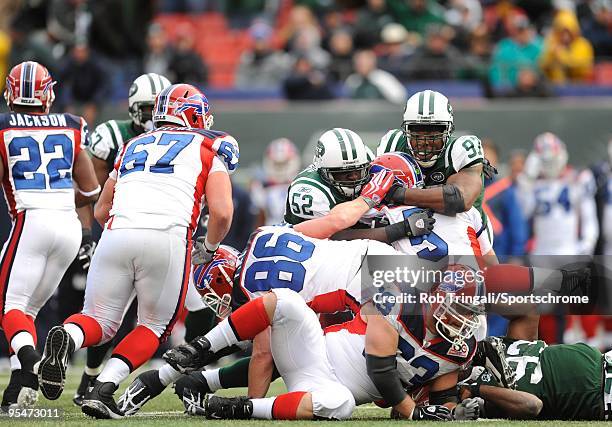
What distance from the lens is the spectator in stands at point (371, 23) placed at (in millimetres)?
15219

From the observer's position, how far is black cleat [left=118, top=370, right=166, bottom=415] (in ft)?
20.9

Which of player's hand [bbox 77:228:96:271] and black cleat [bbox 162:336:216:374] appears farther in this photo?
player's hand [bbox 77:228:96:271]

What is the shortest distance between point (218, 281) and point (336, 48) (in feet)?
26.6

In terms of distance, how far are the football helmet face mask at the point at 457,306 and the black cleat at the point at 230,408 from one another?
39.9 inches

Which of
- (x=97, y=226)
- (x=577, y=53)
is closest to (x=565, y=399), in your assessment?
(x=97, y=226)

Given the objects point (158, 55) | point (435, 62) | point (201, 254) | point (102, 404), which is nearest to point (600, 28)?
point (435, 62)

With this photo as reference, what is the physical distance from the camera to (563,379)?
6.38 m

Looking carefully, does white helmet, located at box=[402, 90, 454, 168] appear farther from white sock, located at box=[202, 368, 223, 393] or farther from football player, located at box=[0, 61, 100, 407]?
football player, located at box=[0, 61, 100, 407]

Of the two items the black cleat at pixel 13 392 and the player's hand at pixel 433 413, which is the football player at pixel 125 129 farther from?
the player's hand at pixel 433 413

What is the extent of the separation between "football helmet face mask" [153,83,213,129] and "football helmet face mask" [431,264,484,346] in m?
1.66

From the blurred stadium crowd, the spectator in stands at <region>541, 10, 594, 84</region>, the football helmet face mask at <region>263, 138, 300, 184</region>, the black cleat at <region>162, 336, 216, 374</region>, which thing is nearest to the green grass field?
the black cleat at <region>162, 336, 216, 374</region>

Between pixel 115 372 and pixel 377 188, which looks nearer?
pixel 115 372

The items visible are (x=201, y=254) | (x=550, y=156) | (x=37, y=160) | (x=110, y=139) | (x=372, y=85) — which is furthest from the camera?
(x=372, y=85)

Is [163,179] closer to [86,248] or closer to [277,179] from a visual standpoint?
[86,248]
